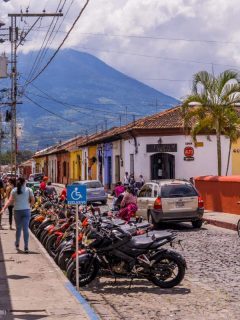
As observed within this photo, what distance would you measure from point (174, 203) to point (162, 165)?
2251 centimetres

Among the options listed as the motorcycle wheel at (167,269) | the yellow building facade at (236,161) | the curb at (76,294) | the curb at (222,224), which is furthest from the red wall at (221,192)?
the yellow building facade at (236,161)

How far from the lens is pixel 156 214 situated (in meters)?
21.1

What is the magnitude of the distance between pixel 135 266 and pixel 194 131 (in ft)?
66.5

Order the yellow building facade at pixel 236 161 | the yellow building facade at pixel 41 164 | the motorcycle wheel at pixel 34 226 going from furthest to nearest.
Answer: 1. the yellow building facade at pixel 41 164
2. the yellow building facade at pixel 236 161
3. the motorcycle wheel at pixel 34 226

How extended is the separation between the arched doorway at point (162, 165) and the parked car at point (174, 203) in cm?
2164

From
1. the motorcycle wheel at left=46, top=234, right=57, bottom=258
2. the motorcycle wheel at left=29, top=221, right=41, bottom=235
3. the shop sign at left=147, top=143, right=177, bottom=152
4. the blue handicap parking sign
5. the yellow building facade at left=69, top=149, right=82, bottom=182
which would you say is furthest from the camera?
the yellow building facade at left=69, top=149, right=82, bottom=182

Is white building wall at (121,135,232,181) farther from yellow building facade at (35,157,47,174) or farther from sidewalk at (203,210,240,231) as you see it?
yellow building facade at (35,157,47,174)

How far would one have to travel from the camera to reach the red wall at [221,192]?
2502 cm

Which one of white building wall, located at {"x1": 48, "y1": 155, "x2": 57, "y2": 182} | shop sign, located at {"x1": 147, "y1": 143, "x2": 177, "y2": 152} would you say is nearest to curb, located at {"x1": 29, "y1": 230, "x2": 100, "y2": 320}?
shop sign, located at {"x1": 147, "y1": 143, "x2": 177, "y2": 152}

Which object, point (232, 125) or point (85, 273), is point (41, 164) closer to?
point (232, 125)

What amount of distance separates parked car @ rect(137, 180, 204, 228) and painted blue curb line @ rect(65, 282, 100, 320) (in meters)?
10.6

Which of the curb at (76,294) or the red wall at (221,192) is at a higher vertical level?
the red wall at (221,192)

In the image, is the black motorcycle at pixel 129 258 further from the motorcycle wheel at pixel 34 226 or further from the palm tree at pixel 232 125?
the palm tree at pixel 232 125

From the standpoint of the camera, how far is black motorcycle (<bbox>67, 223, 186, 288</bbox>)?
10.7m
